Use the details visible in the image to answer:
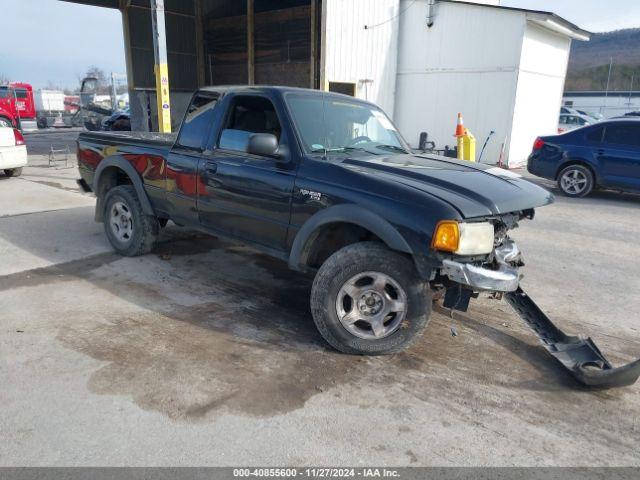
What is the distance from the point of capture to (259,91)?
436 centimetres

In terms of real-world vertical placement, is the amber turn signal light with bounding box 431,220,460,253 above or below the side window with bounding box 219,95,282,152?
below

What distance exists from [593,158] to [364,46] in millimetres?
7832

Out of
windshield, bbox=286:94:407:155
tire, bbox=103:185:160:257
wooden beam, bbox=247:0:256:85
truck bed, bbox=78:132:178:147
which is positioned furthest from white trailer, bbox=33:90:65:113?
windshield, bbox=286:94:407:155

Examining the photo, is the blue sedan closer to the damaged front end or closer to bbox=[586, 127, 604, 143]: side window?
bbox=[586, 127, 604, 143]: side window

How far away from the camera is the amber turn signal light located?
3139mm

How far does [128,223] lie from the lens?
5.79m

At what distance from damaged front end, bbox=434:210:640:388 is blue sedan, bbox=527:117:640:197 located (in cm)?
718

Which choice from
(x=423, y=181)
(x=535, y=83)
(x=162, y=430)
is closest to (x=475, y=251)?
(x=423, y=181)

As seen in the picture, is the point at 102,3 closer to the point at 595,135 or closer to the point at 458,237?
the point at 595,135

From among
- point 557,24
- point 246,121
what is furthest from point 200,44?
point 246,121

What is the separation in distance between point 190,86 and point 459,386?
61.9ft

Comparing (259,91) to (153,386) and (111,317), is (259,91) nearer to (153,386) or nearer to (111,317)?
(111,317)

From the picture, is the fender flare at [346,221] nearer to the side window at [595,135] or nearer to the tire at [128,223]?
the tire at [128,223]

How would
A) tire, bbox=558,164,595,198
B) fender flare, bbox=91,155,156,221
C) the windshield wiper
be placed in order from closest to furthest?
the windshield wiper < fender flare, bbox=91,155,156,221 < tire, bbox=558,164,595,198
